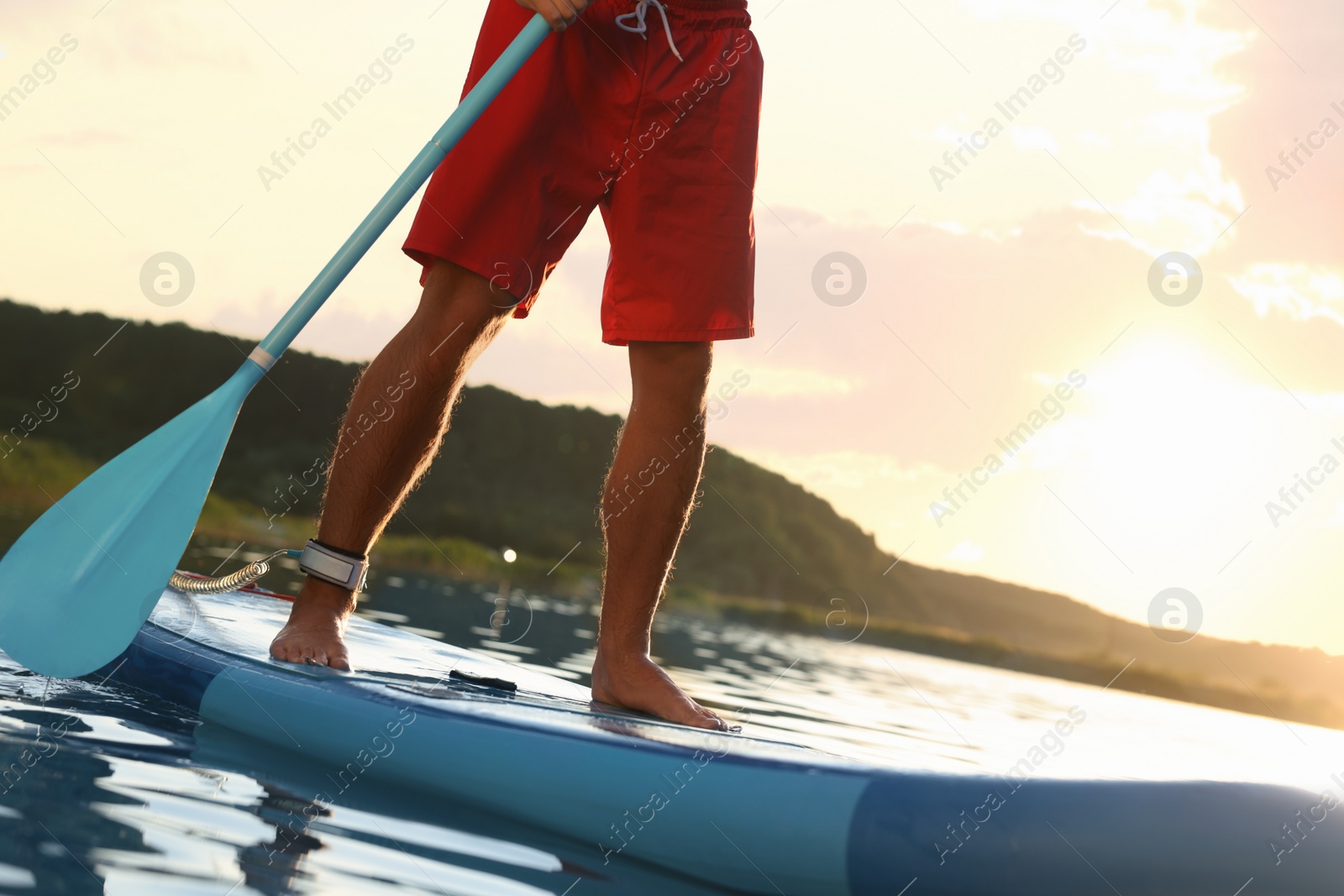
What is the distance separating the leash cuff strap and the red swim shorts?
596 mm

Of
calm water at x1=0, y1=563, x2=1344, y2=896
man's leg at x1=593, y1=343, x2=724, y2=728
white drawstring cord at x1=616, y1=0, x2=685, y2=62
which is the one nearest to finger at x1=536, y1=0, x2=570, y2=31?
white drawstring cord at x1=616, y1=0, x2=685, y2=62

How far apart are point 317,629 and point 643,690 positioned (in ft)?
2.07

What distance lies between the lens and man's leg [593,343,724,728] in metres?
2.14

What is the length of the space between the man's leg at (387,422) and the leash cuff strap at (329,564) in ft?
0.06

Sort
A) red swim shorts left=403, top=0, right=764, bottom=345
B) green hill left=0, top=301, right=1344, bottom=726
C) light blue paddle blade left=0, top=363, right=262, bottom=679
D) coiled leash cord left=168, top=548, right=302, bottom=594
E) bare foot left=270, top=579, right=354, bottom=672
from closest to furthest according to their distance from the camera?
light blue paddle blade left=0, top=363, right=262, bottom=679 → bare foot left=270, top=579, right=354, bottom=672 → red swim shorts left=403, top=0, right=764, bottom=345 → coiled leash cord left=168, top=548, right=302, bottom=594 → green hill left=0, top=301, right=1344, bottom=726

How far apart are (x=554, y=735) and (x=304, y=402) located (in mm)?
43118

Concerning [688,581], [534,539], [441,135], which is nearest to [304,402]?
[534,539]

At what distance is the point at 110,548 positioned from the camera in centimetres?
190

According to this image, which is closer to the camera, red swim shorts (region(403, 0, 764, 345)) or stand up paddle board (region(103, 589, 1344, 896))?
stand up paddle board (region(103, 589, 1344, 896))

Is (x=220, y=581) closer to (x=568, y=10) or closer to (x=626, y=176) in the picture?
(x=626, y=176)

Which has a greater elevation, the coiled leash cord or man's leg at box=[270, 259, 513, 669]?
man's leg at box=[270, 259, 513, 669]

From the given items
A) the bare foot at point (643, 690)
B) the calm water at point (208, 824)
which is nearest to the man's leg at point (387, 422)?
the calm water at point (208, 824)

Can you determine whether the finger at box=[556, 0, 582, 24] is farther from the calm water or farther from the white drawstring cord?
the calm water

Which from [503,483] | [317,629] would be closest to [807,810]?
[317,629]
